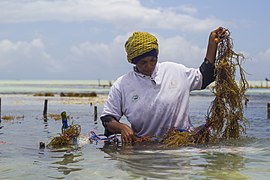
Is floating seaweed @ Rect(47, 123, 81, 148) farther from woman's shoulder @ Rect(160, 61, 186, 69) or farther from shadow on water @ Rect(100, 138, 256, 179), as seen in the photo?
woman's shoulder @ Rect(160, 61, 186, 69)

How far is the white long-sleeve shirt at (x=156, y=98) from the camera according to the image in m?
6.38

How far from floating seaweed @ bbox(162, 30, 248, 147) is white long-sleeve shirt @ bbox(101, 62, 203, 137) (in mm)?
266

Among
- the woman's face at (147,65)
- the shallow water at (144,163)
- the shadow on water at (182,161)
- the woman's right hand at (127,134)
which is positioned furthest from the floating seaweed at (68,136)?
the woman's face at (147,65)

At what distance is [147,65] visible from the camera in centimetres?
638

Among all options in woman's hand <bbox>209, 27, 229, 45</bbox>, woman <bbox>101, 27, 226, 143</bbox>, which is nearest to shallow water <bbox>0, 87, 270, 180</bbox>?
woman <bbox>101, 27, 226, 143</bbox>

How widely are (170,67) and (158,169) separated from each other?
1589 millimetres

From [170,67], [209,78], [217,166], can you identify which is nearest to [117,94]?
[170,67]

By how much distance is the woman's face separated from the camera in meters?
6.34

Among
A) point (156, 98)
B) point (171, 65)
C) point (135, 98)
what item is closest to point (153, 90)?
point (156, 98)

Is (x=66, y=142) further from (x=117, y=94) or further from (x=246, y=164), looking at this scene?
(x=246, y=164)

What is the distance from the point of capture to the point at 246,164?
5.79 m

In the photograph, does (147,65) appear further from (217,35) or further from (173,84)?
(217,35)

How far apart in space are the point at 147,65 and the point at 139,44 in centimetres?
31

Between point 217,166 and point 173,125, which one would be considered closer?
point 217,166
